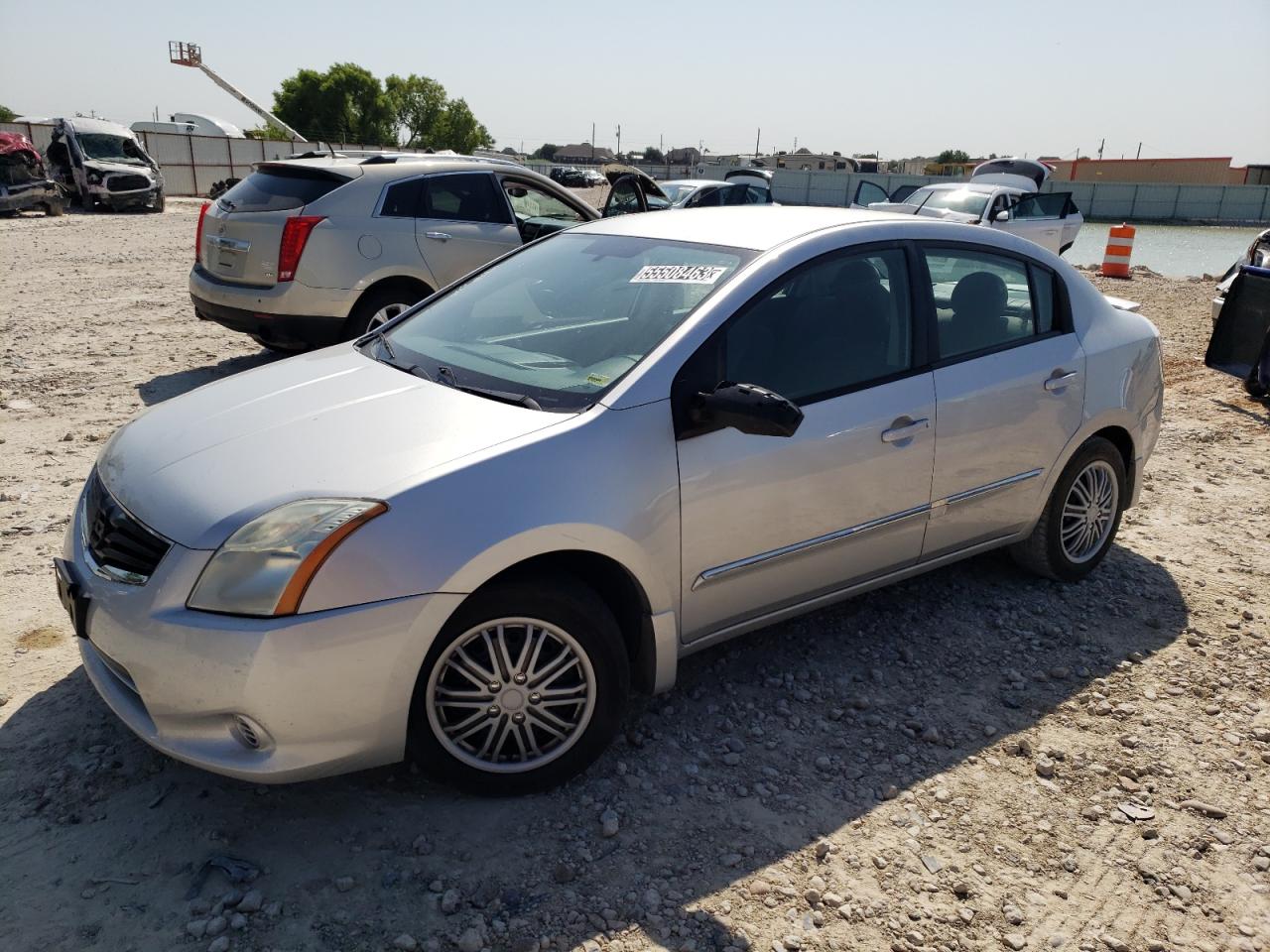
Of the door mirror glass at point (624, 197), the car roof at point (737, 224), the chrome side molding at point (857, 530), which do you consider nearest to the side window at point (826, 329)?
the car roof at point (737, 224)

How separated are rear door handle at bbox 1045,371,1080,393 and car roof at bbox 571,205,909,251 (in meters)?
0.94

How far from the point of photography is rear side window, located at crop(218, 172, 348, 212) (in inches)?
293

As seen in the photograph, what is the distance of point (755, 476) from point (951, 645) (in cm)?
146

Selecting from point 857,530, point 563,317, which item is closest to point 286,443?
point 563,317

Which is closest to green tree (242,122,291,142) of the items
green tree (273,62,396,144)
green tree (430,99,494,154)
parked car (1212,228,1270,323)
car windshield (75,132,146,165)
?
green tree (273,62,396,144)

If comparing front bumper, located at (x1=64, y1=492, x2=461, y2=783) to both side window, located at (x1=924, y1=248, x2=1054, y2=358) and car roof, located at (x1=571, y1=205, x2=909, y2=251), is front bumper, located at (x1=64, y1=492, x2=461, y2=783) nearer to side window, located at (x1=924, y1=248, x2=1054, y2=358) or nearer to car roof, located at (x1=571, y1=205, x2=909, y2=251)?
car roof, located at (x1=571, y1=205, x2=909, y2=251)

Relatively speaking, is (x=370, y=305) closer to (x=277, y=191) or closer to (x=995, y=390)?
(x=277, y=191)

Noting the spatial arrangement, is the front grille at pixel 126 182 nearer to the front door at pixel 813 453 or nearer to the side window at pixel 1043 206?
the side window at pixel 1043 206

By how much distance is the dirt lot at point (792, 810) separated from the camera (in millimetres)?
2555

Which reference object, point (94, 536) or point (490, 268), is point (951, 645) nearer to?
point (490, 268)

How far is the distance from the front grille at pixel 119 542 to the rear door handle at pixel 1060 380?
134 inches

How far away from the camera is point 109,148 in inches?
1001

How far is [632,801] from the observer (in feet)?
9.96

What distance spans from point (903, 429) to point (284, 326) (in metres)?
5.23
